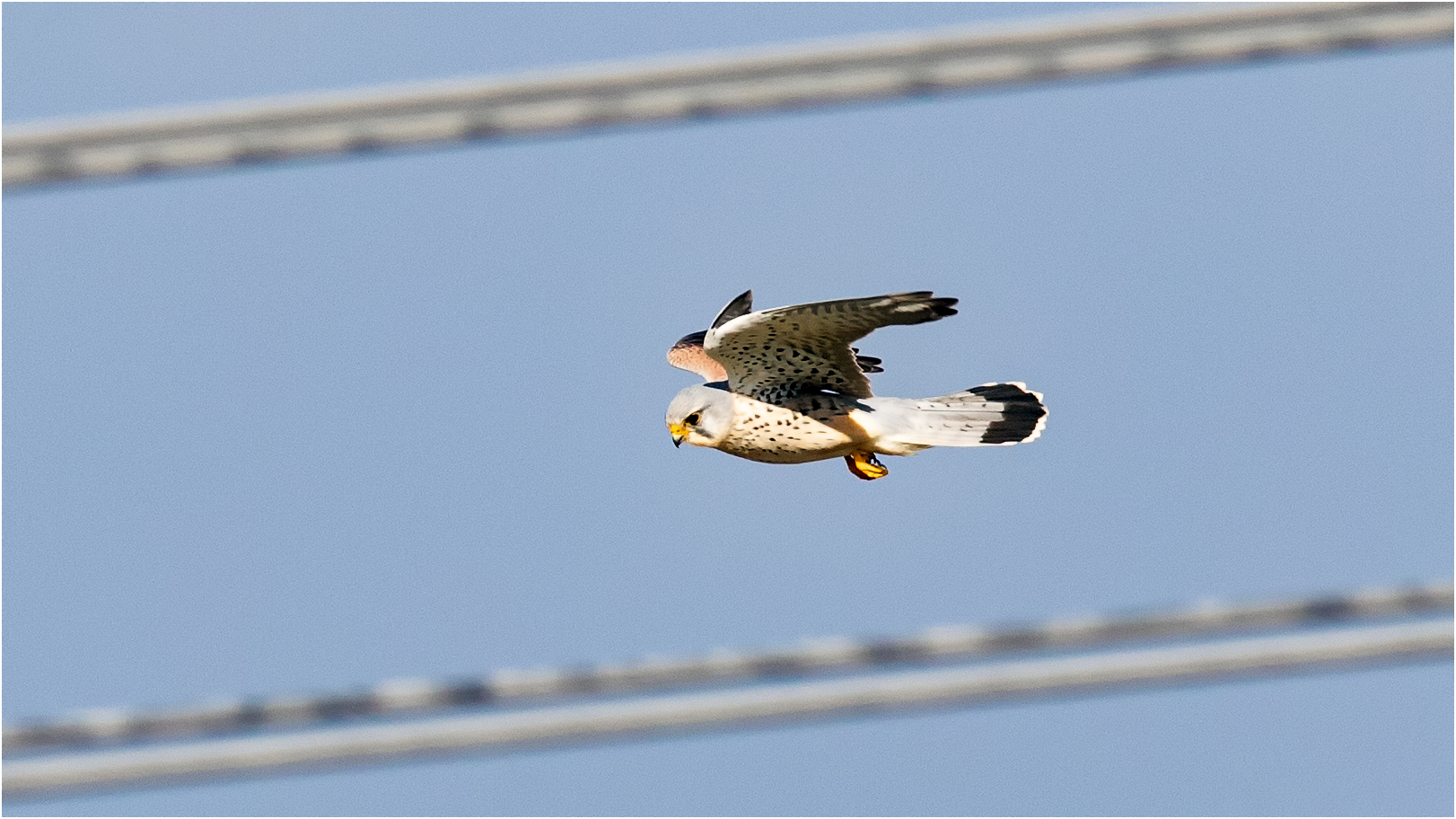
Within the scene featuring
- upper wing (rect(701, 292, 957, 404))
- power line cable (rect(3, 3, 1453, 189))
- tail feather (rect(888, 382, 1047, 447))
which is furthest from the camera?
tail feather (rect(888, 382, 1047, 447))

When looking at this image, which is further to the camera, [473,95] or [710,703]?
[473,95]

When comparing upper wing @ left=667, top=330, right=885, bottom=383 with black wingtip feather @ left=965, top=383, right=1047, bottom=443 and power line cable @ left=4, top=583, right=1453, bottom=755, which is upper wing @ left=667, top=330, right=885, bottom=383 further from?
power line cable @ left=4, top=583, right=1453, bottom=755

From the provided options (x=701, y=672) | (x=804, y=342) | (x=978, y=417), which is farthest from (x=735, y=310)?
(x=701, y=672)

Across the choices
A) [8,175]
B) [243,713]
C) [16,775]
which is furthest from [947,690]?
[8,175]

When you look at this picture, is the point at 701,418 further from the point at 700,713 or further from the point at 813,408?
the point at 700,713

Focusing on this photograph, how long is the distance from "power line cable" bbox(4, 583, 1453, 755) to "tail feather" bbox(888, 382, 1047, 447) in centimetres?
279

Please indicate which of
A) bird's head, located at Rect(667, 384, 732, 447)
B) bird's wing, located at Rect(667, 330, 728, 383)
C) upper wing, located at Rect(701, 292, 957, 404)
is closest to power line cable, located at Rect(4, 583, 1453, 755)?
upper wing, located at Rect(701, 292, 957, 404)

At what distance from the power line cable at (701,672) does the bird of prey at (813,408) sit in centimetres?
251

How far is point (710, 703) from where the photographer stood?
333 centimetres

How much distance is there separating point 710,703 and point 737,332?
2.94 meters

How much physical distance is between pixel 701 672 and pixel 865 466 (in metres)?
3.02

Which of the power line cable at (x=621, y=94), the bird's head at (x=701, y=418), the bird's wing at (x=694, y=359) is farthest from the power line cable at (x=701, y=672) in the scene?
the bird's wing at (x=694, y=359)

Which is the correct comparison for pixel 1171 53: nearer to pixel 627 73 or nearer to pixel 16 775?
pixel 627 73

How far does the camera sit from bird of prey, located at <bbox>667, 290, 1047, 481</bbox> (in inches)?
247
